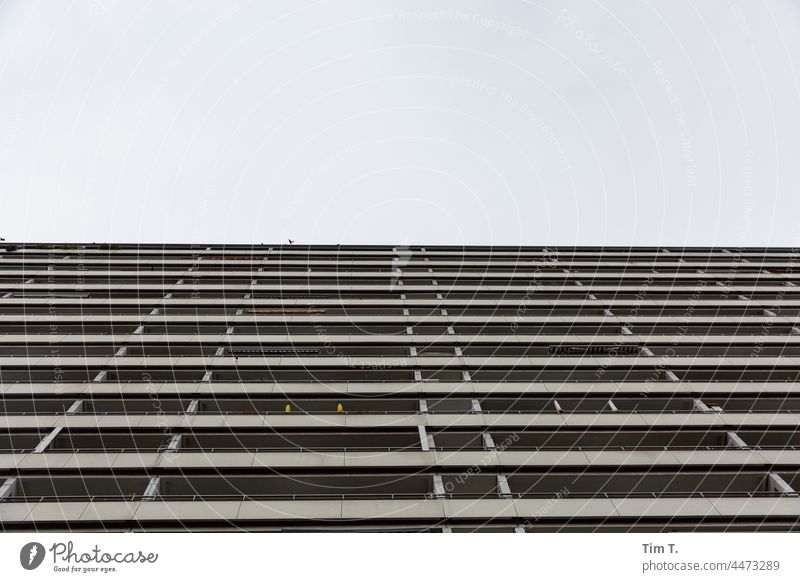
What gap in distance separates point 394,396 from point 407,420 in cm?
179

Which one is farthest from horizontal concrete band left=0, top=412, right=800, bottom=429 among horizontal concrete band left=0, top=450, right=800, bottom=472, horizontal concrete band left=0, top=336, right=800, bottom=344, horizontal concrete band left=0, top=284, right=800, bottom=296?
horizontal concrete band left=0, top=284, right=800, bottom=296

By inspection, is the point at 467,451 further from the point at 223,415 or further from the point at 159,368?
the point at 159,368

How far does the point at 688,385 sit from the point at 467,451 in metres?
9.92

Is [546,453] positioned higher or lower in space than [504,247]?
lower

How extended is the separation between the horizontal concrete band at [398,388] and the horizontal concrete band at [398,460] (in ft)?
11.6

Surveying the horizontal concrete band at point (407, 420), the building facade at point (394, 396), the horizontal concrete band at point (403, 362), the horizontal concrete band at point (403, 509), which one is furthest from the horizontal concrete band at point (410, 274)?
the horizontal concrete band at point (403, 509)

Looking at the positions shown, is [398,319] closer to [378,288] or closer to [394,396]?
[378,288]

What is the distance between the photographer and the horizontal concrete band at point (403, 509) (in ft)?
46.3

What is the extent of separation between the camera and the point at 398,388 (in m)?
20.1

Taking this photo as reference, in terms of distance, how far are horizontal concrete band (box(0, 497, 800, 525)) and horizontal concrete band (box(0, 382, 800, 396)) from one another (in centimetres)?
559

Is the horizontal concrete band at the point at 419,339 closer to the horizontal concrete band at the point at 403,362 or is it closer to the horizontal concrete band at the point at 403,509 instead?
the horizontal concrete band at the point at 403,362

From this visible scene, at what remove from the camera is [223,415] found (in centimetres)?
1806
